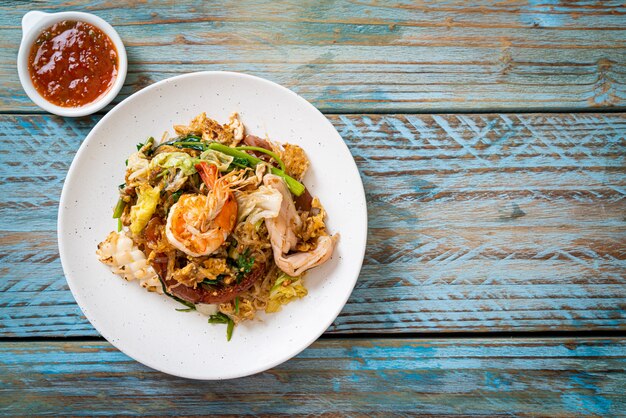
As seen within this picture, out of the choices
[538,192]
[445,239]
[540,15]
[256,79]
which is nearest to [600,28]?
[540,15]

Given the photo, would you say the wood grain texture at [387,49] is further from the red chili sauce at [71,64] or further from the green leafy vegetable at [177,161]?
the green leafy vegetable at [177,161]

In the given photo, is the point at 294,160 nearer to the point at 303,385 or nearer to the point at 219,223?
the point at 219,223

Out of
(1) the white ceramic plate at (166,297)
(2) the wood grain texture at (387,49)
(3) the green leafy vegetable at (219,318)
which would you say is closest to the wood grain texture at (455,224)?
(2) the wood grain texture at (387,49)

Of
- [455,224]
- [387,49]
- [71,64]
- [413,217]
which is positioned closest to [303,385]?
[413,217]

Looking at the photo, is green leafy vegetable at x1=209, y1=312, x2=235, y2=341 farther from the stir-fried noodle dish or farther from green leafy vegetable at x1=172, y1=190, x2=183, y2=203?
green leafy vegetable at x1=172, y1=190, x2=183, y2=203

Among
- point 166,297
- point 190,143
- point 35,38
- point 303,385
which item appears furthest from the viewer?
point 303,385

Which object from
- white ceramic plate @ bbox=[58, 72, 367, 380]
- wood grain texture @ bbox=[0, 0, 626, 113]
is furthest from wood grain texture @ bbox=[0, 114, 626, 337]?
white ceramic plate @ bbox=[58, 72, 367, 380]

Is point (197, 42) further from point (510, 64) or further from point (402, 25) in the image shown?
point (510, 64)
